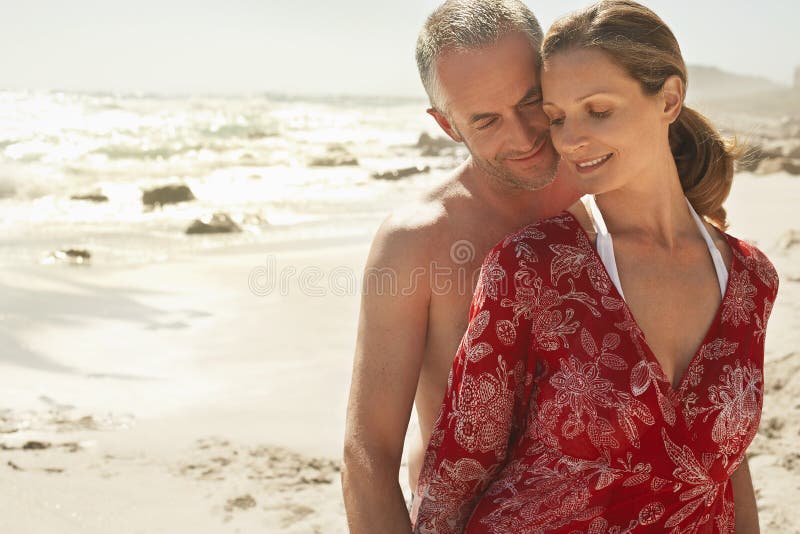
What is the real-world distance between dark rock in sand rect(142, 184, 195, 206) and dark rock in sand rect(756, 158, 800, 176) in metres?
8.09

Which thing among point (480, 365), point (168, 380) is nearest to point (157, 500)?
point (168, 380)

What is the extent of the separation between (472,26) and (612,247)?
0.68 m

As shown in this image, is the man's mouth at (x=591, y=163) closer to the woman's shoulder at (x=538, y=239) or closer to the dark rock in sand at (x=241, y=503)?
the woman's shoulder at (x=538, y=239)

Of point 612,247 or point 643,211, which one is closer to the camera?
point 612,247

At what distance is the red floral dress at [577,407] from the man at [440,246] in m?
0.24

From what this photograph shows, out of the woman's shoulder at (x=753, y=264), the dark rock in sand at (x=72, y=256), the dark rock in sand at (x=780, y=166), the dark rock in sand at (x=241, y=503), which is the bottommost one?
the dark rock in sand at (x=72, y=256)

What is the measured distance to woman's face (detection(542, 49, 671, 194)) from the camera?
1907mm

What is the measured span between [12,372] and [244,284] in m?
2.61

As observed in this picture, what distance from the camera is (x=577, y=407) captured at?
1797 millimetres

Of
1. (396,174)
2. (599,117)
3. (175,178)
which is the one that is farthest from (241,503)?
(175,178)

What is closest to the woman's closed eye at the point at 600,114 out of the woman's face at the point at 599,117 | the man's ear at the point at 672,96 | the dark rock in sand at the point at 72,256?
the woman's face at the point at 599,117

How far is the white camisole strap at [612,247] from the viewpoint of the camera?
6.27ft

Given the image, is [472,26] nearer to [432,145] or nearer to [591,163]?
[591,163]

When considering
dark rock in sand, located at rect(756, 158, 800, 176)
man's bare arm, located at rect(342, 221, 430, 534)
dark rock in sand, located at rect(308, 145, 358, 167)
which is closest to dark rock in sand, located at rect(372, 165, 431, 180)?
dark rock in sand, located at rect(308, 145, 358, 167)
